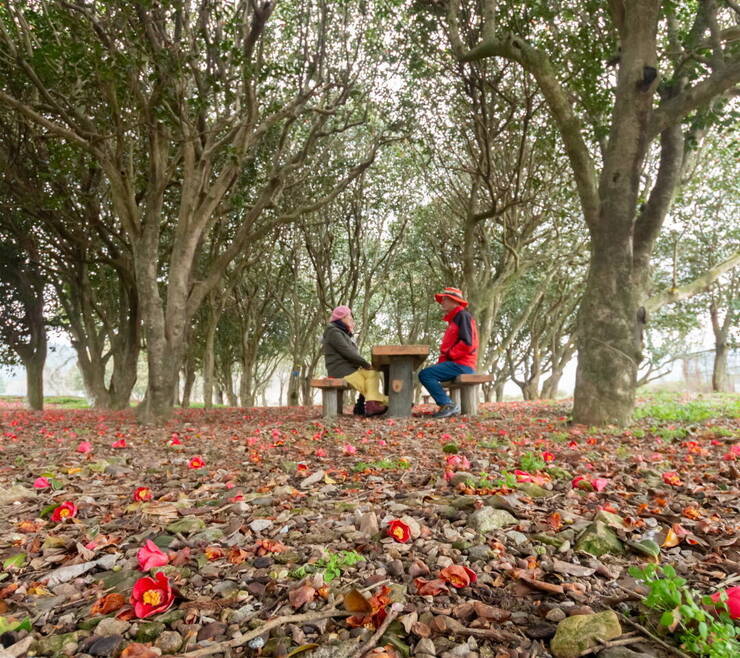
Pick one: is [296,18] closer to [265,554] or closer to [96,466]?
[96,466]

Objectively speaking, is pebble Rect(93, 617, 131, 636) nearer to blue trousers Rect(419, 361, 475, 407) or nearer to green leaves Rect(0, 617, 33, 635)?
green leaves Rect(0, 617, 33, 635)

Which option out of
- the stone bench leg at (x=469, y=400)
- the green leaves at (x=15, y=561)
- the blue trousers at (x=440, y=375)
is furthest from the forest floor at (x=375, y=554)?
the stone bench leg at (x=469, y=400)

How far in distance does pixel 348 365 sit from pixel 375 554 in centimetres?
674

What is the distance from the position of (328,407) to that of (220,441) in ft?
9.42

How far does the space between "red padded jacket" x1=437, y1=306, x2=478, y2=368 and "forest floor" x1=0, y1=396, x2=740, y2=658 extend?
399 cm

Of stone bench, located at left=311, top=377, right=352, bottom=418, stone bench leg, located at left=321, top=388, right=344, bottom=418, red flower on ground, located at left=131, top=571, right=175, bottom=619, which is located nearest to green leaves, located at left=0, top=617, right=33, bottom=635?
red flower on ground, located at left=131, top=571, right=175, bottom=619

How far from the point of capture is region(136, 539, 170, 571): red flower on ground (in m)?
2.51

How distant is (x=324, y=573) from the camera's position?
2.37 metres

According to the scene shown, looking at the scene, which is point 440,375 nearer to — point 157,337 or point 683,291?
point 683,291

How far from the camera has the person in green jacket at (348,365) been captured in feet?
30.0

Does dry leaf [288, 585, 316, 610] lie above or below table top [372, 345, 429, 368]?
below

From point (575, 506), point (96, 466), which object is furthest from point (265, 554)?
point (96, 466)

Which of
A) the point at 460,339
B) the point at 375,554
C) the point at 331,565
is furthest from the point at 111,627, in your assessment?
the point at 460,339

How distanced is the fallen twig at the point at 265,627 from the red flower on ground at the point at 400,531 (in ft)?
2.28
